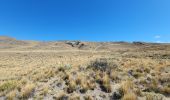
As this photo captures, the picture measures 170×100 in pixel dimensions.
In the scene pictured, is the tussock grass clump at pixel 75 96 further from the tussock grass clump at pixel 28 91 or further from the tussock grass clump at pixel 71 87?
the tussock grass clump at pixel 28 91

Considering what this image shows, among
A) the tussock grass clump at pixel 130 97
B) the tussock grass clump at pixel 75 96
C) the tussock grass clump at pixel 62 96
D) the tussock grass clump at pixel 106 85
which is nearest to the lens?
the tussock grass clump at pixel 130 97

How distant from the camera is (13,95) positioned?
6.70 m

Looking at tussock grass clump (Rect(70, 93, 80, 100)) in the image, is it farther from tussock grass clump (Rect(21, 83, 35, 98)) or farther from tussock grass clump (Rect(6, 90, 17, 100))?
tussock grass clump (Rect(6, 90, 17, 100))

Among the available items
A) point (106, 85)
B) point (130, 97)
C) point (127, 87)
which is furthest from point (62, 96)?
point (127, 87)

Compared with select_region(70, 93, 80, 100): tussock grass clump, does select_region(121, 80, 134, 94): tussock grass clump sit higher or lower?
higher

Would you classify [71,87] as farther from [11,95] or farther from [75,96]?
[11,95]

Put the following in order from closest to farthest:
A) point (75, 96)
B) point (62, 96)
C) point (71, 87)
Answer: point (75, 96), point (62, 96), point (71, 87)

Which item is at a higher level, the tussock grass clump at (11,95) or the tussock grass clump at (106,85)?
the tussock grass clump at (106,85)

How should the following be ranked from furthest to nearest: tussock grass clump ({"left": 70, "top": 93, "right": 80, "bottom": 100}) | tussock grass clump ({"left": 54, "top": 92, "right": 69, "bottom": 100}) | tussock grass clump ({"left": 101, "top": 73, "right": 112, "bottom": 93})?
tussock grass clump ({"left": 101, "top": 73, "right": 112, "bottom": 93})
tussock grass clump ({"left": 54, "top": 92, "right": 69, "bottom": 100})
tussock grass clump ({"left": 70, "top": 93, "right": 80, "bottom": 100})

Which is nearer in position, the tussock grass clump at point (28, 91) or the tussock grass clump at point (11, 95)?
the tussock grass clump at point (11, 95)

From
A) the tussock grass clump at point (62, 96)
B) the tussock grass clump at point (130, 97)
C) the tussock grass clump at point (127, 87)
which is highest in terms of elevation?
the tussock grass clump at point (127, 87)

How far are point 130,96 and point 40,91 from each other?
158 inches

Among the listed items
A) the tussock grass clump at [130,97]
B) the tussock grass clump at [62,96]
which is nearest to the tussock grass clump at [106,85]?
the tussock grass clump at [130,97]

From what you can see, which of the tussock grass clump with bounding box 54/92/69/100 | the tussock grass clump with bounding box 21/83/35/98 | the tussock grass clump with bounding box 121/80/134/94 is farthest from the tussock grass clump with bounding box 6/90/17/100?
the tussock grass clump with bounding box 121/80/134/94
